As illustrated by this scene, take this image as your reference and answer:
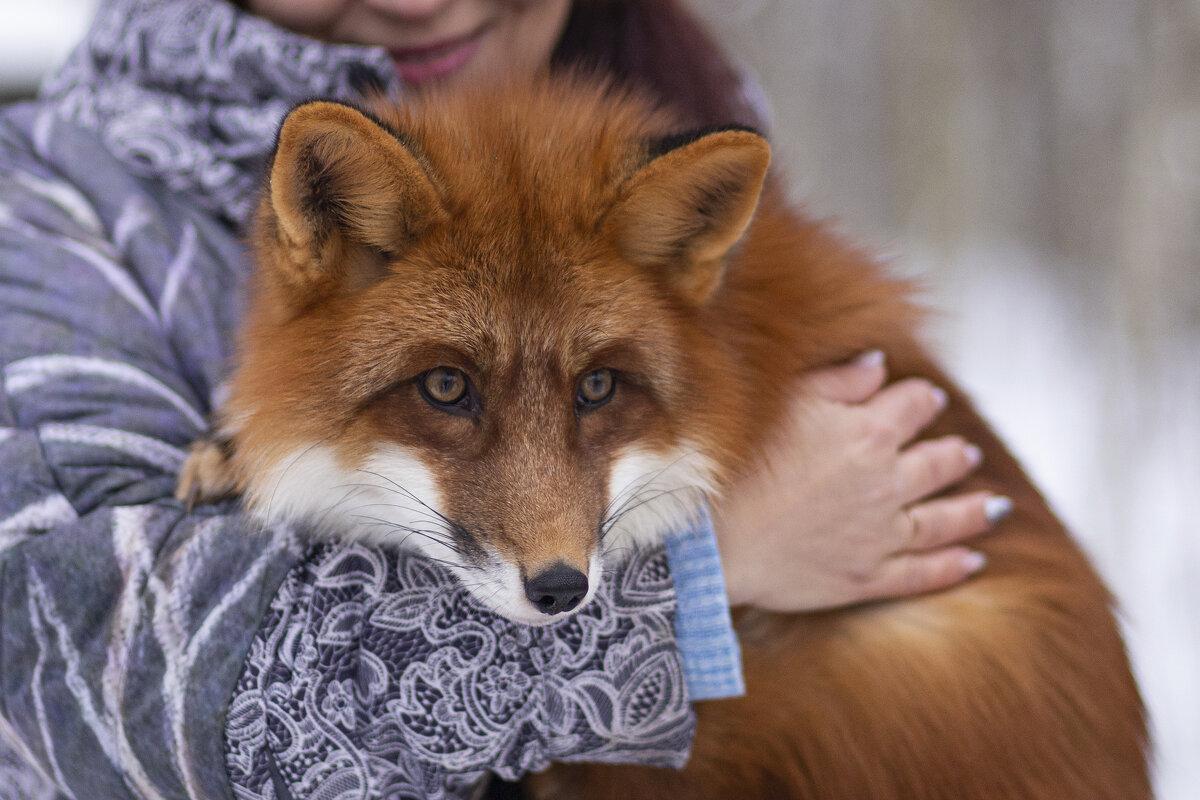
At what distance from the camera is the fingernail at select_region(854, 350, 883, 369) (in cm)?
119

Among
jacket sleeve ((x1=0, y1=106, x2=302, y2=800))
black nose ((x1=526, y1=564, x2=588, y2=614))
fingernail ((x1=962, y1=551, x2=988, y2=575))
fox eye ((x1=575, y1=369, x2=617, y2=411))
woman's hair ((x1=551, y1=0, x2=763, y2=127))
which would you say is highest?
woman's hair ((x1=551, y1=0, x2=763, y2=127))

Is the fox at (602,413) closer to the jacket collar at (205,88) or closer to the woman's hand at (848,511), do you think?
the woman's hand at (848,511)

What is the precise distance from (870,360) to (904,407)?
0.08m

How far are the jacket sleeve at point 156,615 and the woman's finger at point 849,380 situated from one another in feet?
1.22

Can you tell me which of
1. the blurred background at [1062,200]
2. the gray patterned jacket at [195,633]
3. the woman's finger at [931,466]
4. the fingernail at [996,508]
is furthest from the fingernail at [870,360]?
the blurred background at [1062,200]

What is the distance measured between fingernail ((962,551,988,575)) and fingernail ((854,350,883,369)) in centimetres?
27

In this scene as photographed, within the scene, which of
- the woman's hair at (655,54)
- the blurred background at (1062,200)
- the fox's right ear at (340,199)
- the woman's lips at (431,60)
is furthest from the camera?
the blurred background at (1062,200)

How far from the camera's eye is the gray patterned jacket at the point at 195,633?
835mm

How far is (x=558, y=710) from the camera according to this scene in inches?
35.5

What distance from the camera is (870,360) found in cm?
119

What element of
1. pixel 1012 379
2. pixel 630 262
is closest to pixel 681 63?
pixel 630 262

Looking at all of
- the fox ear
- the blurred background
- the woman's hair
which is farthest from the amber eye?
the blurred background

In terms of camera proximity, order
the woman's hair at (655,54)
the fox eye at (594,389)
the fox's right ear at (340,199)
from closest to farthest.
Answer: the fox's right ear at (340,199) < the fox eye at (594,389) < the woman's hair at (655,54)

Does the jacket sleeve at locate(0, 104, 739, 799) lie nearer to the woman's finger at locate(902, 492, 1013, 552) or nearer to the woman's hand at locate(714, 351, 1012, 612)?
the woman's hand at locate(714, 351, 1012, 612)
